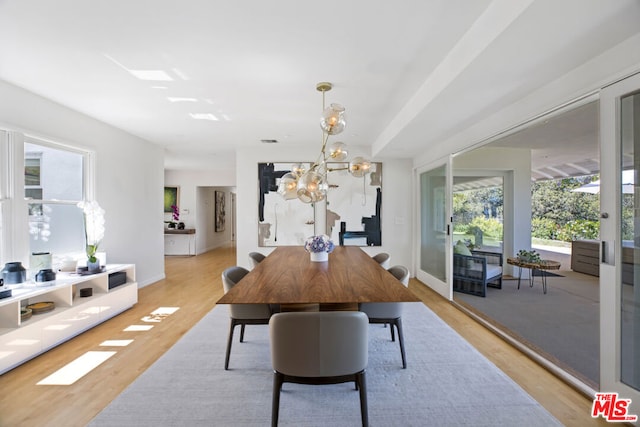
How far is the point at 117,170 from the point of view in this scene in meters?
4.41

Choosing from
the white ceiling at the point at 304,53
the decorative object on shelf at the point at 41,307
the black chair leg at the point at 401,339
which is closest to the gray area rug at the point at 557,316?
the black chair leg at the point at 401,339

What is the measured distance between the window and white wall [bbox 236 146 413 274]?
94.3 inches

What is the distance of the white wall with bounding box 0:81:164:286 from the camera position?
10.0 ft

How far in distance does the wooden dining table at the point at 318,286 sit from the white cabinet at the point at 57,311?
2.06 metres

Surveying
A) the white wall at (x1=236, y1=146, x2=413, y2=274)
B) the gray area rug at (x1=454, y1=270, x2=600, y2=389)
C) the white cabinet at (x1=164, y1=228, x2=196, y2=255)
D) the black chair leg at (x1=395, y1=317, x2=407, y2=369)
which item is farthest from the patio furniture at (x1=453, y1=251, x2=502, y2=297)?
the white cabinet at (x1=164, y1=228, x2=196, y2=255)

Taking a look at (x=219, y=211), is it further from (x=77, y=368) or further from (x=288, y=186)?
(x=77, y=368)

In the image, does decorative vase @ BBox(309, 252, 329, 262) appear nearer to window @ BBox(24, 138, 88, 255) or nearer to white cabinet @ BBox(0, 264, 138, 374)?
white cabinet @ BBox(0, 264, 138, 374)

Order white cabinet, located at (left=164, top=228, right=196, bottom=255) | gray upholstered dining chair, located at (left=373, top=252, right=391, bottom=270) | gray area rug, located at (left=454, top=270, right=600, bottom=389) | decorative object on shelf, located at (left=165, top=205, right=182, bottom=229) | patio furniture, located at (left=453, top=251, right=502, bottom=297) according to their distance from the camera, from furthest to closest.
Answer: decorative object on shelf, located at (left=165, top=205, right=182, bottom=229)
white cabinet, located at (left=164, top=228, right=196, bottom=255)
patio furniture, located at (left=453, top=251, right=502, bottom=297)
gray upholstered dining chair, located at (left=373, top=252, right=391, bottom=270)
gray area rug, located at (left=454, top=270, right=600, bottom=389)

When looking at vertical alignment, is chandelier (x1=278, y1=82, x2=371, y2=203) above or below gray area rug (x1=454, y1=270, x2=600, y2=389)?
above

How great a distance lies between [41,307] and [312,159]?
14.1 ft

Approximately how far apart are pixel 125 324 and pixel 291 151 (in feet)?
A: 12.4

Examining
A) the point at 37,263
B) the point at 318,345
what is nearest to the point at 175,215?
the point at 37,263

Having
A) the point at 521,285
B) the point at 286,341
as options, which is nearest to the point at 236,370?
the point at 286,341

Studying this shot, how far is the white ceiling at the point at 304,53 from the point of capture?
1768mm
